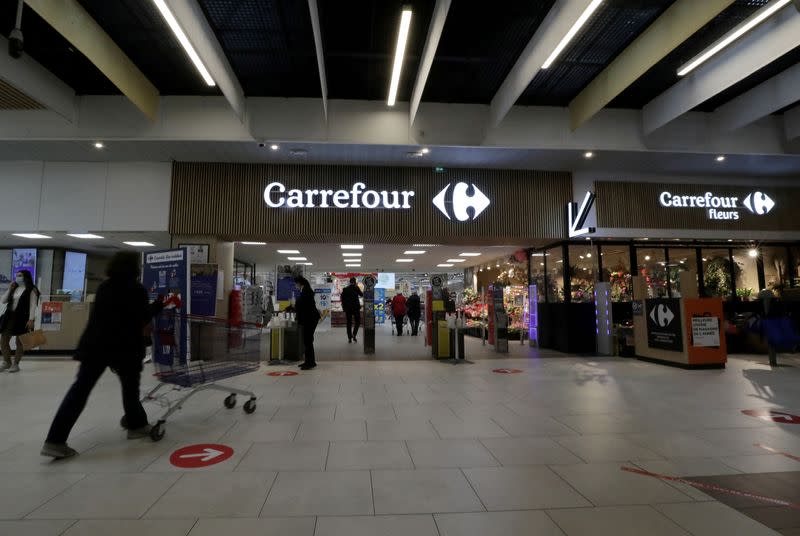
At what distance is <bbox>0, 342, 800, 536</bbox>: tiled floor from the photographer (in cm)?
212

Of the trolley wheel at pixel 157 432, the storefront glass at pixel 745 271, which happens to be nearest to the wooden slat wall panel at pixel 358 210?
the storefront glass at pixel 745 271

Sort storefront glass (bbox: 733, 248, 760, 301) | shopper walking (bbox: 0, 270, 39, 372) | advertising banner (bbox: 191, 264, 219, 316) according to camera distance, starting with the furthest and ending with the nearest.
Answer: storefront glass (bbox: 733, 248, 760, 301), advertising banner (bbox: 191, 264, 219, 316), shopper walking (bbox: 0, 270, 39, 372)

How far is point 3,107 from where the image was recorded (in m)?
6.91

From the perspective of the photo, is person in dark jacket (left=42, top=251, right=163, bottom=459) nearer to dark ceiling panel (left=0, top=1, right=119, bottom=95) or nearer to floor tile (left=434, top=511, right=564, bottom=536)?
floor tile (left=434, top=511, right=564, bottom=536)

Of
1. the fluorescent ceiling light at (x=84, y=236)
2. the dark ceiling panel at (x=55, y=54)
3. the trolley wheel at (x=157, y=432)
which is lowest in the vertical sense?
the trolley wheel at (x=157, y=432)

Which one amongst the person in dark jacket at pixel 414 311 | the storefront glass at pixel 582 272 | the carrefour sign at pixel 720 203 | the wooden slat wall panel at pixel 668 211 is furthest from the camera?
the person in dark jacket at pixel 414 311

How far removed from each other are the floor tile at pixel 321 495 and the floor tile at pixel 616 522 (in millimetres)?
1047

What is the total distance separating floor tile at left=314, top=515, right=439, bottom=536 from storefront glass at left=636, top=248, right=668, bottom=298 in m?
9.63

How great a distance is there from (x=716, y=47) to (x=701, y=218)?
5.28m

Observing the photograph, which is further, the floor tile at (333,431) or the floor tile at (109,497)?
the floor tile at (333,431)

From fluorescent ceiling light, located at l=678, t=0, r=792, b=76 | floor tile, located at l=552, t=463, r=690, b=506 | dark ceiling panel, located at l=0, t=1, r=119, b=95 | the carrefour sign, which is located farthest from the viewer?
the carrefour sign

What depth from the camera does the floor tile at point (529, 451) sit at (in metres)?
2.94

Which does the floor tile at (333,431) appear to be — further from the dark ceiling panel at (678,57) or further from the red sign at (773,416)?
the dark ceiling panel at (678,57)

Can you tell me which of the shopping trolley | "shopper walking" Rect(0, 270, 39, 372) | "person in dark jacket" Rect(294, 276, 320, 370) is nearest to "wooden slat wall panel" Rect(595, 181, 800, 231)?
"person in dark jacket" Rect(294, 276, 320, 370)
